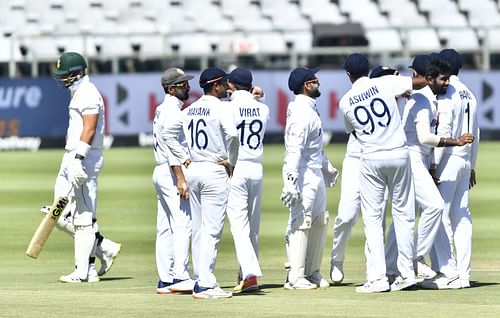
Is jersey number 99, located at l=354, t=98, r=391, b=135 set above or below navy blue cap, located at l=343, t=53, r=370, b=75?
below

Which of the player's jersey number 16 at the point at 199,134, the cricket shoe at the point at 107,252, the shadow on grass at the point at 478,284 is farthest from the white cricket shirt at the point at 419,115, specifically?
the cricket shoe at the point at 107,252

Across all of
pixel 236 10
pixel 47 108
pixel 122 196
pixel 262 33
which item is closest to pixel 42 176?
pixel 122 196

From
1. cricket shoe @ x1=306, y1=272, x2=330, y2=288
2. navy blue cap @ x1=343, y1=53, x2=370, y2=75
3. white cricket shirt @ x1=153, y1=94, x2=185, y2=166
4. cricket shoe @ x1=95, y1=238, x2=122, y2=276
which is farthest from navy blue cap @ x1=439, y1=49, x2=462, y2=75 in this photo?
cricket shoe @ x1=95, y1=238, x2=122, y2=276

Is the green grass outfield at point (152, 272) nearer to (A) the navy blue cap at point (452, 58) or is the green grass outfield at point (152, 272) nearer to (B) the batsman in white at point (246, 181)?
(B) the batsman in white at point (246, 181)

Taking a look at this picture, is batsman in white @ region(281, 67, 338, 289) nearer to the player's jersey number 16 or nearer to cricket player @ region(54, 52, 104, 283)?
A: the player's jersey number 16

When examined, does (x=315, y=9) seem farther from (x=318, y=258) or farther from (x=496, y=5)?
(x=318, y=258)

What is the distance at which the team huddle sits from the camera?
11820 mm

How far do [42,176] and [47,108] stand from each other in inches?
249

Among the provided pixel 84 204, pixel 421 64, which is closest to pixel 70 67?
pixel 84 204

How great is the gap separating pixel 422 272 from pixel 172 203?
243 centimetres

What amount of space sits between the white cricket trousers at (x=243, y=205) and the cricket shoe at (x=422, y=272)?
1.61m

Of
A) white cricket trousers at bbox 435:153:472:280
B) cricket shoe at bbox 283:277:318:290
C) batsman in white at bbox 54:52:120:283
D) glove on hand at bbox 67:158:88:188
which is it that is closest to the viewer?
cricket shoe at bbox 283:277:318:290

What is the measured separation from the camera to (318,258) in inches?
497

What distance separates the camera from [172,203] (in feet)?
41.0
